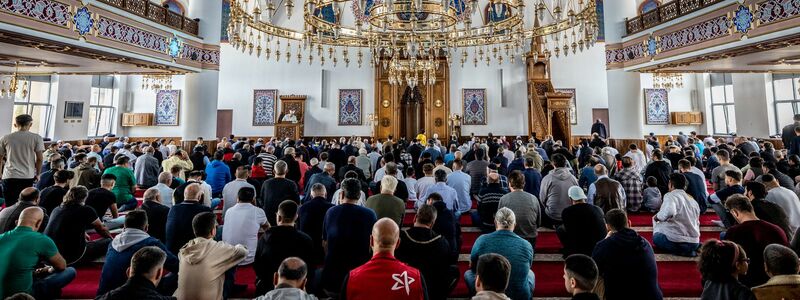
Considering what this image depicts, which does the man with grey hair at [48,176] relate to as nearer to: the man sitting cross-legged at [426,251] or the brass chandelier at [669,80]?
the man sitting cross-legged at [426,251]

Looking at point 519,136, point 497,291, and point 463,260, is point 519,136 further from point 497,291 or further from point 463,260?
point 497,291

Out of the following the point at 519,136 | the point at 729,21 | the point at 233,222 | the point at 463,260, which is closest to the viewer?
the point at 233,222

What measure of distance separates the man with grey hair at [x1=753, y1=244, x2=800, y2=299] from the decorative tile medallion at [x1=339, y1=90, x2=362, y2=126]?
14.0 meters

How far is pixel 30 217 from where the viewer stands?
2479mm

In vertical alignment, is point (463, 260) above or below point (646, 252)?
below

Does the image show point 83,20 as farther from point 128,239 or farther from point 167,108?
point 167,108

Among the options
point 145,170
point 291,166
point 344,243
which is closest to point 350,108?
point 145,170

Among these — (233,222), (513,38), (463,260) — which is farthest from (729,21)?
(233,222)

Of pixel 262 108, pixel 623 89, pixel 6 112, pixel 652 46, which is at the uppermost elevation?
pixel 652 46

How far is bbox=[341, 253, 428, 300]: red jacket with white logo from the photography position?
6.04 feet

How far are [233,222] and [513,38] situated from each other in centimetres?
703

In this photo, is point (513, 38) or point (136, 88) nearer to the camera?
point (513, 38)

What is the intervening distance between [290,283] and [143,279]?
2.30 feet

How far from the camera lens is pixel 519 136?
14.6 metres
